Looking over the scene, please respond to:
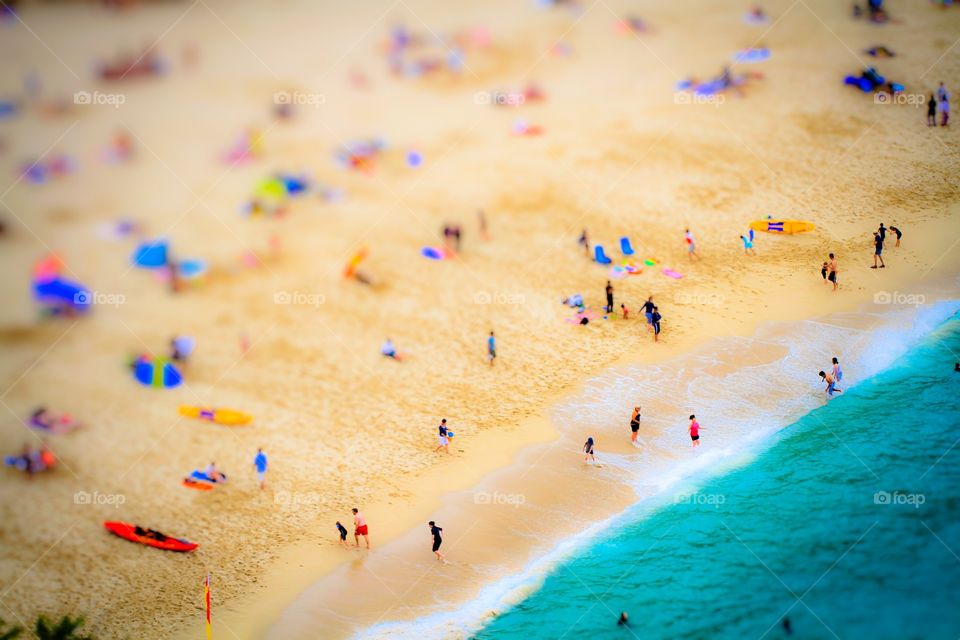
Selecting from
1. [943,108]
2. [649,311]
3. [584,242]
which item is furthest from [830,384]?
[943,108]

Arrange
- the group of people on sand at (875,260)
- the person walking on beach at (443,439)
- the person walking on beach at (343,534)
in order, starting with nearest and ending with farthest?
the person walking on beach at (343,534), the person walking on beach at (443,439), the group of people on sand at (875,260)

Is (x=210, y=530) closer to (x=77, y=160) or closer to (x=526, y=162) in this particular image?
(x=526, y=162)

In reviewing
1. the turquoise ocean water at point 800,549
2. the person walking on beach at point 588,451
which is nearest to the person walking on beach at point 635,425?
the person walking on beach at point 588,451

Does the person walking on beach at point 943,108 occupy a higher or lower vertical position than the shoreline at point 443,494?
higher

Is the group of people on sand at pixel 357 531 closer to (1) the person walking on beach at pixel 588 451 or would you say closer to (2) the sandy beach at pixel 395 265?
(2) the sandy beach at pixel 395 265

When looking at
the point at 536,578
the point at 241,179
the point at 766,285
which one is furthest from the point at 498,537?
the point at 241,179

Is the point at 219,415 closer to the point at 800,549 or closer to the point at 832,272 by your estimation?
the point at 800,549
